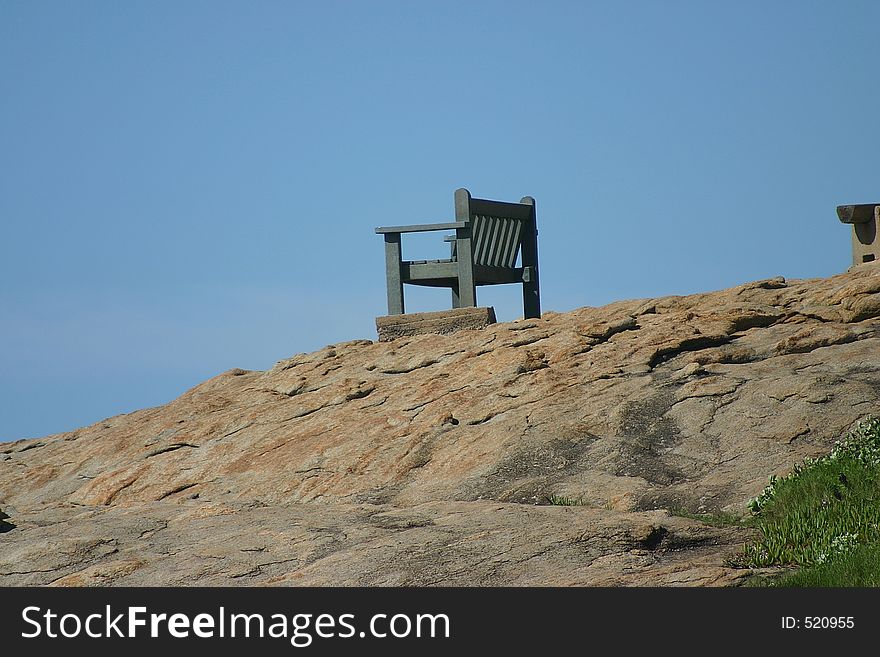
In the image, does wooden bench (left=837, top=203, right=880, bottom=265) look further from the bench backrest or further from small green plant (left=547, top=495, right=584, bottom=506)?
small green plant (left=547, top=495, right=584, bottom=506)

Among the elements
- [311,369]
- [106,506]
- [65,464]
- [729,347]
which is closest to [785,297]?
[729,347]

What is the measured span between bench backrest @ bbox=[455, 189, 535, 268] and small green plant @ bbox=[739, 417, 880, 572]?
26.0 ft

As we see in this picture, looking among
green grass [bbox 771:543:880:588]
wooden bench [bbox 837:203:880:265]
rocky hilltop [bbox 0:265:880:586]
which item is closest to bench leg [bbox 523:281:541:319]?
rocky hilltop [bbox 0:265:880:586]

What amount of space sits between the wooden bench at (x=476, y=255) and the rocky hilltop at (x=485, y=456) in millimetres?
1181

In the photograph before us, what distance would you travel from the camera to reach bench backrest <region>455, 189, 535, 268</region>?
56.2 ft

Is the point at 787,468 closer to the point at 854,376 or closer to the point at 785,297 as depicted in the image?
the point at 854,376

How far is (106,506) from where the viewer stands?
13.2m

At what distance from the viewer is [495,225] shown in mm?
17938

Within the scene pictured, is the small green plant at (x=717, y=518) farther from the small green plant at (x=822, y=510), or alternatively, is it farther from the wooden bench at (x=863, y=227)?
the wooden bench at (x=863, y=227)

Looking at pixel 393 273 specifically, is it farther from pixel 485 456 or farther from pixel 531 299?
pixel 485 456

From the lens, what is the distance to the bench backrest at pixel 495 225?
17123mm

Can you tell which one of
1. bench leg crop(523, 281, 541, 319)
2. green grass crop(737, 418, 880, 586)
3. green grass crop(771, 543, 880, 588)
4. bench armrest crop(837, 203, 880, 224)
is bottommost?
green grass crop(771, 543, 880, 588)

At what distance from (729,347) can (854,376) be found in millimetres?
1714

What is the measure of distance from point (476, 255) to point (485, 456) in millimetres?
6413
